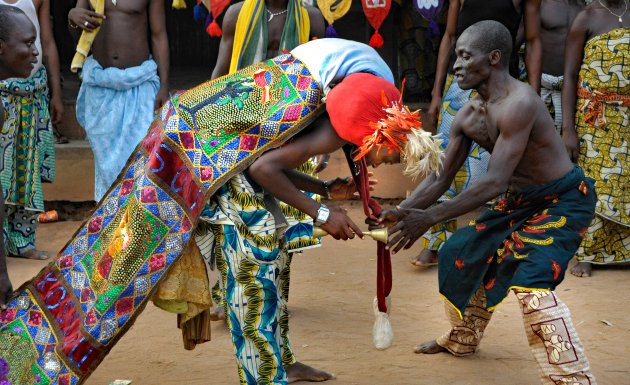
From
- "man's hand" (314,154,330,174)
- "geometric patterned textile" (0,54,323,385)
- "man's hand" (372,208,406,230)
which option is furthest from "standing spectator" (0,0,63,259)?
"man's hand" (372,208,406,230)

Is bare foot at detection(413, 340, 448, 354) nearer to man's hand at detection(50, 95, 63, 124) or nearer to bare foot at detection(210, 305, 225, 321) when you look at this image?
bare foot at detection(210, 305, 225, 321)

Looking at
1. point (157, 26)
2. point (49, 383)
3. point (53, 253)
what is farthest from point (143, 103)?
point (49, 383)

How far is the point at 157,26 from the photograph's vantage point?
6.95 m

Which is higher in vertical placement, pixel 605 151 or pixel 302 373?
pixel 605 151

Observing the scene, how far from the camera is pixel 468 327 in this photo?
478 cm

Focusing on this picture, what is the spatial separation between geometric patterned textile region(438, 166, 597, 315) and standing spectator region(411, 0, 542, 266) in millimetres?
1684

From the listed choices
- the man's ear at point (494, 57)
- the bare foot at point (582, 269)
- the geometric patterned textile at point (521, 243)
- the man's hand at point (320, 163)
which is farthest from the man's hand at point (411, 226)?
the bare foot at point (582, 269)

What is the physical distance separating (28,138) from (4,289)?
3284 millimetres

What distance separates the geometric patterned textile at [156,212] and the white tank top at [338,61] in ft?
0.18

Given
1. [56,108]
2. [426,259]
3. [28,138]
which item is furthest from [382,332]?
[56,108]

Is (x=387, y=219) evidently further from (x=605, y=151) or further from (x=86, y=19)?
(x=86, y=19)

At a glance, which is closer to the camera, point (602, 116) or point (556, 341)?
point (556, 341)

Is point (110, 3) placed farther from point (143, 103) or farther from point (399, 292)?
point (399, 292)

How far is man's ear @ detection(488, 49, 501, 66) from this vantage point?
13.9 feet
